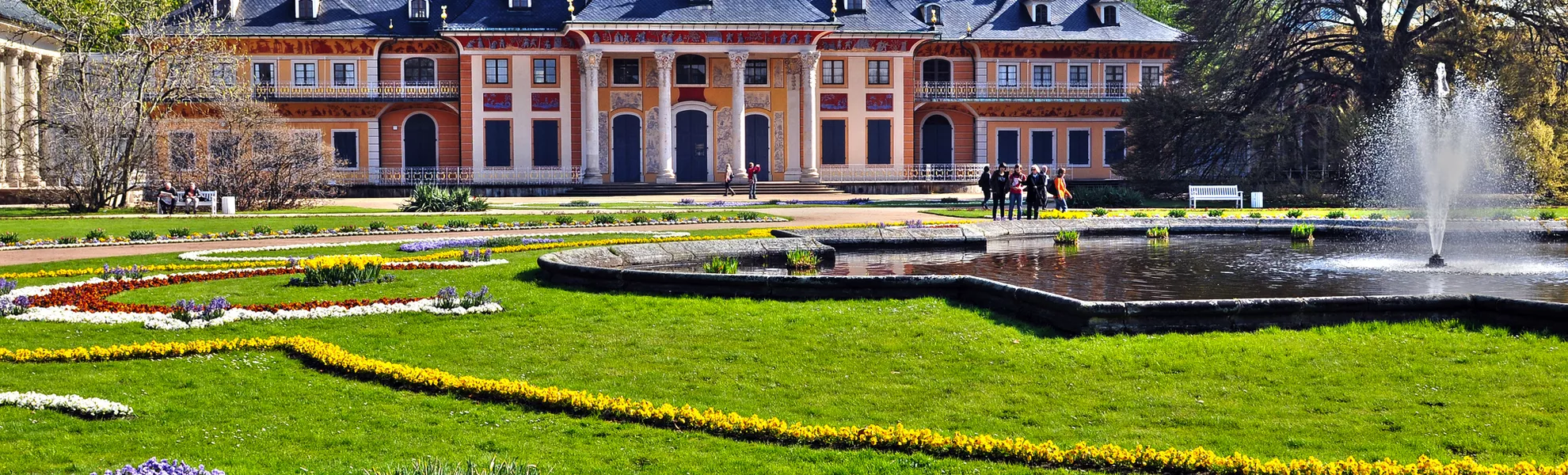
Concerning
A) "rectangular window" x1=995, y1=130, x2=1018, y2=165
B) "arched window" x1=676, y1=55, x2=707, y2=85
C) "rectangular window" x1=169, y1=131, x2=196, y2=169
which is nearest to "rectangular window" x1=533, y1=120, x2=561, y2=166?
"arched window" x1=676, y1=55, x2=707, y2=85

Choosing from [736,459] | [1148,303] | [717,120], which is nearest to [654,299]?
[1148,303]

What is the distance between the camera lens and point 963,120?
57719 mm

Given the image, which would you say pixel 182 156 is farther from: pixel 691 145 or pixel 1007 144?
pixel 1007 144

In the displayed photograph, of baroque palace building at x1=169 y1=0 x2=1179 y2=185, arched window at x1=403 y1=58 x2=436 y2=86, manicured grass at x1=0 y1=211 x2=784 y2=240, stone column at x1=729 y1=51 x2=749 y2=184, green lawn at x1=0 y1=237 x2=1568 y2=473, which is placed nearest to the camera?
green lawn at x1=0 y1=237 x2=1568 y2=473

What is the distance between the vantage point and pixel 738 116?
51219 millimetres

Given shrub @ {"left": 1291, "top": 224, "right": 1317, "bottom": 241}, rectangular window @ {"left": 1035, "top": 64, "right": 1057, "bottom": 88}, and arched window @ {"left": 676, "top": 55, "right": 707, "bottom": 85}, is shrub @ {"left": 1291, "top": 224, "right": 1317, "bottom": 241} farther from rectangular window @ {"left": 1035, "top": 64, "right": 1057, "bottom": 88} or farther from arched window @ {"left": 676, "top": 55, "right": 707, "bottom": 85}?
rectangular window @ {"left": 1035, "top": 64, "right": 1057, "bottom": 88}

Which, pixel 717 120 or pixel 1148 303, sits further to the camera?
pixel 717 120

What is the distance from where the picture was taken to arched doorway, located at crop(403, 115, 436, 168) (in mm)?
54219

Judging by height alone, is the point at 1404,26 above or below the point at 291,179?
above

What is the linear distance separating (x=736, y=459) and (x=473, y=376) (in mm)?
2954

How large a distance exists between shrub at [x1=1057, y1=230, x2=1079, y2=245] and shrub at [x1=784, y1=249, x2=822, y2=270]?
491cm

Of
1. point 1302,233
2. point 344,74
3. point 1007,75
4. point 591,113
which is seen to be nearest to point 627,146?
point 591,113

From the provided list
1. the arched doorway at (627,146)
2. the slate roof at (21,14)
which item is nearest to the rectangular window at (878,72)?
the arched doorway at (627,146)

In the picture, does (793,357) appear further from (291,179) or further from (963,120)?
(963,120)
